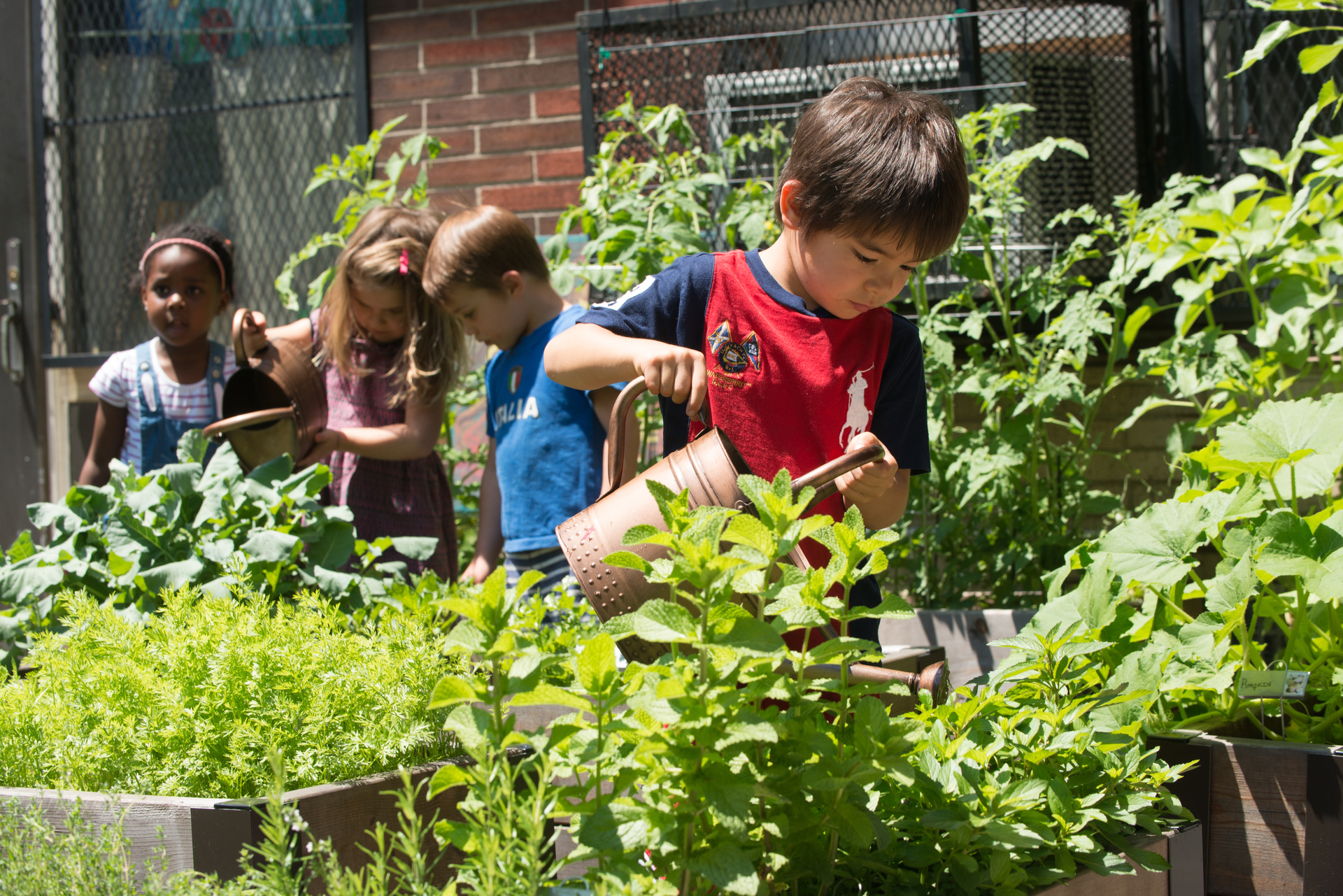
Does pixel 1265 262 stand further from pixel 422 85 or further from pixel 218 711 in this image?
pixel 422 85

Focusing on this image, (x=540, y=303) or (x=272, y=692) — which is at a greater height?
(x=540, y=303)

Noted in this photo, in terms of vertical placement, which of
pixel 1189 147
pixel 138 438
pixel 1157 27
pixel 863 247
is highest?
pixel 1157 27

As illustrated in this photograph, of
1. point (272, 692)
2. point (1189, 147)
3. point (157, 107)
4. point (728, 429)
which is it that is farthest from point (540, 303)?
point (157, 107)

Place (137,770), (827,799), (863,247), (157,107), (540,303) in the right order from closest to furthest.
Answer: (827,799)
(137,770)
(863,247)
(540,303)
(157,107)

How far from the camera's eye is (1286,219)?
1.70m

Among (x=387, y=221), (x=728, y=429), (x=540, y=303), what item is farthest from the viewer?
(x=387, y=221)

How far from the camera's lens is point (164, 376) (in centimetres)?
245

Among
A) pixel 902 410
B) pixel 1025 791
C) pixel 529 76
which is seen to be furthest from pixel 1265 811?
pixel 529 76

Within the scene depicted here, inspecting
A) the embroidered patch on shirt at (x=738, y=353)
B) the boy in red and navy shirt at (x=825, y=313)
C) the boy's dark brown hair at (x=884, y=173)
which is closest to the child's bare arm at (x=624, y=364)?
the boy in red and navy shirt at (x=825, y=313)

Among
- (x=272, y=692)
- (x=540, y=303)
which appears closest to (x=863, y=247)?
(x=272, y=692)

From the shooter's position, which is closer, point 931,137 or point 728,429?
point 931,137

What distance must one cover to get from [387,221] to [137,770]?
1.55 meters

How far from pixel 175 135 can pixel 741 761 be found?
383cm

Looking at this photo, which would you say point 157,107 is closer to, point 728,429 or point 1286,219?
point 728,429
